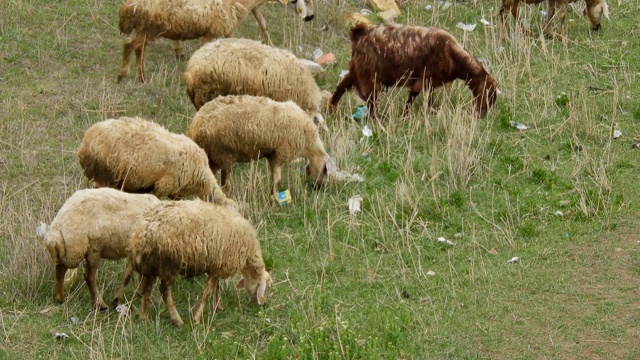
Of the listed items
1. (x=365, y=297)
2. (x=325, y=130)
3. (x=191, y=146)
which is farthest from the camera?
(x=325, y=130)

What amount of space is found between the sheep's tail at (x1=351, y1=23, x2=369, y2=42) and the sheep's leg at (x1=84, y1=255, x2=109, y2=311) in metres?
5.04

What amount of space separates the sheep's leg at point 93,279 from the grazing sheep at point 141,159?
1144mm

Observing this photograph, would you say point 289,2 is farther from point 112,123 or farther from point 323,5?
point 112,123

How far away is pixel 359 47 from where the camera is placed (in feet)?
44.2

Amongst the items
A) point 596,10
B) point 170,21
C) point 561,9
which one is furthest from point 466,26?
point 170,21

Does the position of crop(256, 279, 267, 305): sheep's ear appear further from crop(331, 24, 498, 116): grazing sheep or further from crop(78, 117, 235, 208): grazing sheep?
crop(331, 24, 498, 116): grazing sheep

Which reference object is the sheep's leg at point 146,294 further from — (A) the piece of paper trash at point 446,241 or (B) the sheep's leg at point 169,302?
(A) the piece of paper trash at point 446,241

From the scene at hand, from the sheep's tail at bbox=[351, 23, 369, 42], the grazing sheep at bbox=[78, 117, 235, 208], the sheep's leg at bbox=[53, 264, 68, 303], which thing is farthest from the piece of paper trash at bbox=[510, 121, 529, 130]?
the sheep's leg at bbox=[53, 264, 68, 303]

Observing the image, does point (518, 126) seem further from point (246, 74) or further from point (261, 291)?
point (261, 291)

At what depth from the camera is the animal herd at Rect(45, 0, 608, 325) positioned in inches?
367

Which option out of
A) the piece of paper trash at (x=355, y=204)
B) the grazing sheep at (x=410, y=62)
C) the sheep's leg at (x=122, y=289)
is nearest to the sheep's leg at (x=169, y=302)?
the sheep's leg at (x=122, y=289)

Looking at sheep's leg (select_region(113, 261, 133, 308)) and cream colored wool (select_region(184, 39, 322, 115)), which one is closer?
sheep's leg (select_region(113, 261, 133, 308))

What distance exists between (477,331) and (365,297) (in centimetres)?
105

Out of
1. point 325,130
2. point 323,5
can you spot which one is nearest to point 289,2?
point 323,5
